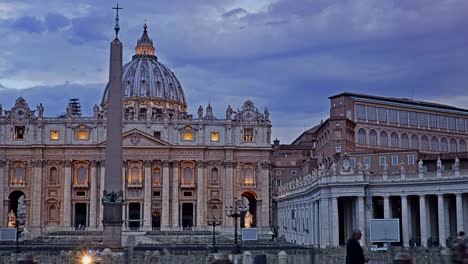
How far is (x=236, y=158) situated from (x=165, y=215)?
1249cm

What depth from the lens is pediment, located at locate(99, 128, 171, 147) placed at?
9744cm

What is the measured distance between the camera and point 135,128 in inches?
3841

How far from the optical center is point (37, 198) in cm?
9600

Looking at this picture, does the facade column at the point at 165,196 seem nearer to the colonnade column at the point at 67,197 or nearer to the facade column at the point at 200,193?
the facade column at the point at 200,193

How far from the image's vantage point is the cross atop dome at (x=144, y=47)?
467 feet

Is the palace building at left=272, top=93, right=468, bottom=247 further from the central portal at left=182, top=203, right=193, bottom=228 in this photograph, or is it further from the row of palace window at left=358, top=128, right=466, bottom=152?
the central portal at left=182, top=203, right=193, bottom=228

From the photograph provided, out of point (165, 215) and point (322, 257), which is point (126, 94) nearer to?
point (165, 215)

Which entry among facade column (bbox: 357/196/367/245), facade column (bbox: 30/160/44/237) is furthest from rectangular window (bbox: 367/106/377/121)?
facade column (bbox: 30/160/44/237)

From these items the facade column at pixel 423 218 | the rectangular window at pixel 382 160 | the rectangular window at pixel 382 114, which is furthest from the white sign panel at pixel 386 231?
the rectangular window at pixel 382 114

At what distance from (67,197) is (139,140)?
12.2m

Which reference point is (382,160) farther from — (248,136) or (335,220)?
(248,136)

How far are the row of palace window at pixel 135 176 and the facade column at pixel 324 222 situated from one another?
1676 inches

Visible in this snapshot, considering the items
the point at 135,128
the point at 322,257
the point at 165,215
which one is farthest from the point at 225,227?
the point at 322,257

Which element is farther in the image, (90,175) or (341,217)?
(90,175)
